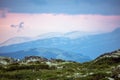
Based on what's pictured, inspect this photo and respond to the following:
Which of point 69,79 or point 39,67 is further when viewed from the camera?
point 39,67

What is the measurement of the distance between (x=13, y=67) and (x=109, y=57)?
25567 millimetres

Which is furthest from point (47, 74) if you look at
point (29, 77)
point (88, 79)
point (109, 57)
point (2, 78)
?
point (109, 57)

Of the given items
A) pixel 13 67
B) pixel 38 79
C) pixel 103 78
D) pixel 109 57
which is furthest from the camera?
pixel 109 57

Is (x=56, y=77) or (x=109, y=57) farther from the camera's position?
(x=109, y=57)

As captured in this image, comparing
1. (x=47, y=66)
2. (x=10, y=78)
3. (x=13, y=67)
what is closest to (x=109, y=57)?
(x=47, y=66)

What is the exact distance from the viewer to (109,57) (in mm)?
86438

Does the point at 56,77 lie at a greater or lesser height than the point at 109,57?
lesser

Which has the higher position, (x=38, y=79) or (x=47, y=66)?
(x=47, y=66)

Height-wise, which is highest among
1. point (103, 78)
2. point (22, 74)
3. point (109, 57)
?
point (109, 57)

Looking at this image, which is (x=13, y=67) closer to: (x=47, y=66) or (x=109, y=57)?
(x=47, y=66)

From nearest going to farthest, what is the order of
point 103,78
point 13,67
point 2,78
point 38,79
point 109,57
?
point 103,78, point 38,79, point 2,78, point 13,67, point 109,57

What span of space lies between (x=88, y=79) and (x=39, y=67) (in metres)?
28.4

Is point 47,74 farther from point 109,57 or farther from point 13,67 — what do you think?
point 109,57

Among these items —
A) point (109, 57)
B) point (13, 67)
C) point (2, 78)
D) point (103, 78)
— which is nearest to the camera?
point (103, 78)
